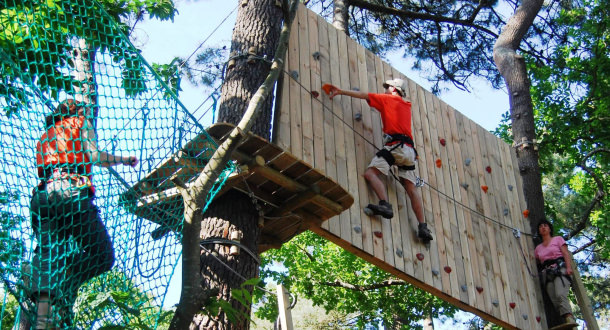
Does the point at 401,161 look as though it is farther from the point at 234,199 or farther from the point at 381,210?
the point at 234,199

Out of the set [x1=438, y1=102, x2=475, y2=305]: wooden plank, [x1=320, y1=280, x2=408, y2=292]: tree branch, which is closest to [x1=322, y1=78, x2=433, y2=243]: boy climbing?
[x1=438, y1=102, x2=475, y2=305]: wooden plank

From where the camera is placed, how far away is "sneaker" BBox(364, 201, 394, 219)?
5863 millimetres

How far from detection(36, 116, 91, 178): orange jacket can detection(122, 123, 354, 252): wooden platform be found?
0.39 m

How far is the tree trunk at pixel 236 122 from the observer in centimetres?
455

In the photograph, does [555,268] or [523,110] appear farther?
[523,110]

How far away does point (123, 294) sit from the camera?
336 centimetres

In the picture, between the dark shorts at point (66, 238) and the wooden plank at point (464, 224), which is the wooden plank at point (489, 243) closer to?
Answer: the wooden plank at point (464, 224)

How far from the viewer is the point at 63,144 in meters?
3.69

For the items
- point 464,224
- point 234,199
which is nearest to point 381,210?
point 234,199

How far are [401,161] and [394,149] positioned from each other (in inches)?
5.0

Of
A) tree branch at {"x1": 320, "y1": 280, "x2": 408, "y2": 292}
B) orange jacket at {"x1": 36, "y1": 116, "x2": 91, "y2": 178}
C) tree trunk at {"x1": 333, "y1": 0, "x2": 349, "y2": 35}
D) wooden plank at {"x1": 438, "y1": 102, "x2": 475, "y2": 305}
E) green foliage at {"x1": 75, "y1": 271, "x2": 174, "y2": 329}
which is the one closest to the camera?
green foliage at {"x1": 75, "y1": 271, "x2": 174, "y2": 329}

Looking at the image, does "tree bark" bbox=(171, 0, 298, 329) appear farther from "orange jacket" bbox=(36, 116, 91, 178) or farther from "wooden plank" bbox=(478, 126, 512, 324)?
"wooden plank" bbox=(478, 126, 512, 324)

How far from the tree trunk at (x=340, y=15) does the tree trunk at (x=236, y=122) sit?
3859 mm

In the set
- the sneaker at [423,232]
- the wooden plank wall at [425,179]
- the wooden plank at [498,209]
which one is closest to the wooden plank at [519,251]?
the wooden plank wall at [425,179]
